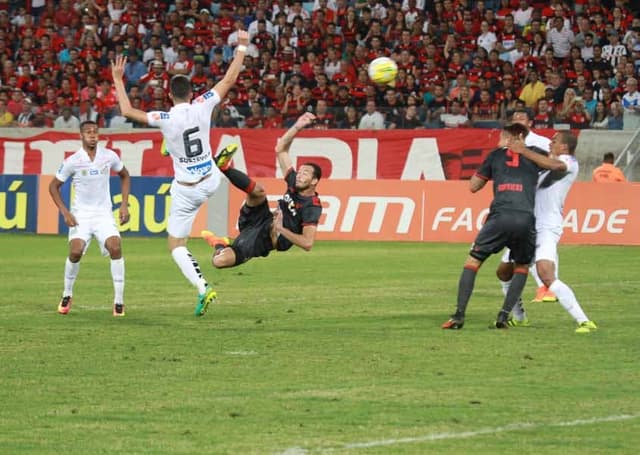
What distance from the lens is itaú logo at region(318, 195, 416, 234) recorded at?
1054 inches

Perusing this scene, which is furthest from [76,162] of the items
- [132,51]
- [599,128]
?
[132,51]

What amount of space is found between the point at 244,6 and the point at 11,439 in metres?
29.0

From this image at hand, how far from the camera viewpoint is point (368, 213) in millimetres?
27078

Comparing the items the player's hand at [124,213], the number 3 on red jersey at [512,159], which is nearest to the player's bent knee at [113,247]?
the player's hand at [124,213]

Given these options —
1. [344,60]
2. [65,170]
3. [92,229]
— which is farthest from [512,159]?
[344,60]

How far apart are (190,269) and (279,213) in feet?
3.62

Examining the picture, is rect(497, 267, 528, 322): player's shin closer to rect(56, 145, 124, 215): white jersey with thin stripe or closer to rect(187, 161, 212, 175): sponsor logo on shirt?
rect(187, 161, 212, 175): sponsor logo on shirt

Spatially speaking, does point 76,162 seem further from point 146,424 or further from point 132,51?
point 132,51

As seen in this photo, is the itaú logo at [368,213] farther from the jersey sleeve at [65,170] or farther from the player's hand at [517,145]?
the player's hand at [517,145]

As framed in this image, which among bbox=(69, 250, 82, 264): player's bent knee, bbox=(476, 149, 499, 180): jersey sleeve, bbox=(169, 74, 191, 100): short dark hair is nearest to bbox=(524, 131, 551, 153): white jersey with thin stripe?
bbox=(476, 149, 499, 180): jersey sleeve

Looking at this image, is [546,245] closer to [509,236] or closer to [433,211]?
[509,236]

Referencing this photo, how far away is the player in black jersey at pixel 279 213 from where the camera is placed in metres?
13.5

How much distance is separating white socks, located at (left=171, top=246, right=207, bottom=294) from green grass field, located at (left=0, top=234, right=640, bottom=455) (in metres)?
0.41

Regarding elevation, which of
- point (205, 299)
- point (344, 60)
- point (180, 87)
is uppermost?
point (180, 87)
